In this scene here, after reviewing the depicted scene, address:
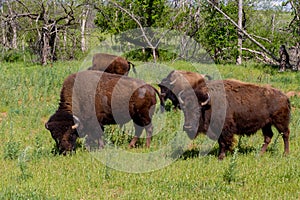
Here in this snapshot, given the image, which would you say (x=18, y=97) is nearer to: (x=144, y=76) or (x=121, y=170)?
(x=144, y=76)

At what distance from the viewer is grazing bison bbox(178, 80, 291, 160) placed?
26.7 ft

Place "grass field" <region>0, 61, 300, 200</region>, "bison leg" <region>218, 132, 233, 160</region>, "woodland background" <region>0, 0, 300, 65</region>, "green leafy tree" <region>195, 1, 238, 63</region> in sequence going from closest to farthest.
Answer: "grass field" <region>0, 61, 300, 200</region> < "bison leg" <region>218, 132, 233, 160</region> < "woodland background" <region>0, 0, 300, 65</region> < "green leafy tree" <region>195, 1, 238, 63</region>

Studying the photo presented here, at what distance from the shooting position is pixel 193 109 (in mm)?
7973

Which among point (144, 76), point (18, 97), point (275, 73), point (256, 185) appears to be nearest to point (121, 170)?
point (256, 185)

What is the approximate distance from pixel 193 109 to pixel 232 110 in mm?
860

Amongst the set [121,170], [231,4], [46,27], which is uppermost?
[231,4]

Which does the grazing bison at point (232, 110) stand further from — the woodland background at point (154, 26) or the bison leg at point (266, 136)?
the woodland background at point (154, 26)

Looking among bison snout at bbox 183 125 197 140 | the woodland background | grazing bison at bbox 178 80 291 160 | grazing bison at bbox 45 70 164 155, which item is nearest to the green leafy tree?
the woodland background

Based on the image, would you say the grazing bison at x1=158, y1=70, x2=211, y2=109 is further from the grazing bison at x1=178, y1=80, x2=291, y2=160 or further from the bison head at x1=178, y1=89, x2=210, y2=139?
the bison head at x1=178, y1=89, x2=210, y2=139

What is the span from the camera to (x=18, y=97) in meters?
12.8

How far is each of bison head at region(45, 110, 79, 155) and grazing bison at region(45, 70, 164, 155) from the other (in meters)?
0.20

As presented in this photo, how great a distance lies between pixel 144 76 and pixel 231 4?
1206 centimetres

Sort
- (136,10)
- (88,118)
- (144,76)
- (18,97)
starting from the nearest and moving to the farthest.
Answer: (88,118) → (18,97) → (144,76) → (136,10)

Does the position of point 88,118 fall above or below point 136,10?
below
